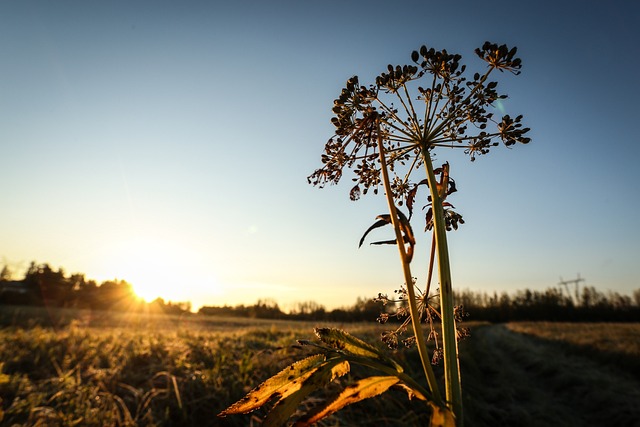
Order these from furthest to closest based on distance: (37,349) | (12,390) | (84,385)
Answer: (37,349)
(84,385)
(12,390)

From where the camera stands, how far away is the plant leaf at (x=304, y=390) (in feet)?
2.63

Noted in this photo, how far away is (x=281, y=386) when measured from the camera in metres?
0.88

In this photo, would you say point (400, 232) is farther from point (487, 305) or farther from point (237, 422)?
point (487, 305)

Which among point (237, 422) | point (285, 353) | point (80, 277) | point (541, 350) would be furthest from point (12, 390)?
point (80, 277)

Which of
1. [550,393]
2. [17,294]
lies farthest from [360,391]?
[17,294]

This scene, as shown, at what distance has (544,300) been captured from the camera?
253 ft

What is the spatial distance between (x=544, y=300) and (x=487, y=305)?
11108 mm

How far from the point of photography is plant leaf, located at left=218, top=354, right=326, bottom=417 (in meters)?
0.84

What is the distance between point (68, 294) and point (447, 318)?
265 ft

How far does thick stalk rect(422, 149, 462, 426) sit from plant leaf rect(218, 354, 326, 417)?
→ 11.3 inches

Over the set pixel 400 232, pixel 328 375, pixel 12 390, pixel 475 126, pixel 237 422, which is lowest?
pixel 237 422

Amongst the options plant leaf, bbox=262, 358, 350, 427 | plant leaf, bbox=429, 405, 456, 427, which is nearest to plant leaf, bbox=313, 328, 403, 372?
plant leaf, bbox=262, 358, 350, 427

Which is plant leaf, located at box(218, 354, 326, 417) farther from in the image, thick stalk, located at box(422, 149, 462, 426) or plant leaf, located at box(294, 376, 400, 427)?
thick stalk, located at box(422, 149, 462, 426)

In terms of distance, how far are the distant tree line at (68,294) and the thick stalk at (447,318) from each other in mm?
65662
